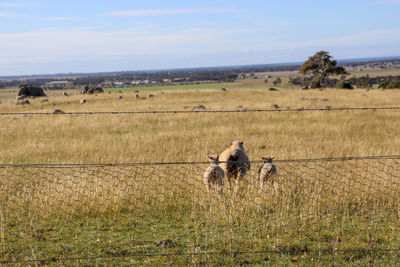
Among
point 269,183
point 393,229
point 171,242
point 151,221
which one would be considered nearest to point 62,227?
point 151,221

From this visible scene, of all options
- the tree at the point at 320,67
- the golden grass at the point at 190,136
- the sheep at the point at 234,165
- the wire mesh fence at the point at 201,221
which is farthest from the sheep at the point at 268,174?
the tree at the point at 320,67

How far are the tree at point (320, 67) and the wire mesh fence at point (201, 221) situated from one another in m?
59.2

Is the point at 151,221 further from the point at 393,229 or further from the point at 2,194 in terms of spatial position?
the point at 393,229

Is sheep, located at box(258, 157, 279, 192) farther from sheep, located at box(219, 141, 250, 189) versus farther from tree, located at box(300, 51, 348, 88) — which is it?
tree, located at box(300, 51, 348, 88)

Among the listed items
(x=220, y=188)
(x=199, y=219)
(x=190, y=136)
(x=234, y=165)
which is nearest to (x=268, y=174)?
(x=234, y=165)

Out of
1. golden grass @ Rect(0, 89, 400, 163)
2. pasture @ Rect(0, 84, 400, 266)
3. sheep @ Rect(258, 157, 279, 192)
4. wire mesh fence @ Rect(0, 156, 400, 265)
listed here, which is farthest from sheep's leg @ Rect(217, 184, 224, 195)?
golden grass @ Rect(0, 89, 400, 163)

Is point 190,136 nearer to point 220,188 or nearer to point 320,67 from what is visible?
point 220,188

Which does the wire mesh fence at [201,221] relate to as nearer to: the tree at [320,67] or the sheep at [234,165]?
the sheep at [234,165]

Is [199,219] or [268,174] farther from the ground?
[268,174]

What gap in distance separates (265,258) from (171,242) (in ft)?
5.49

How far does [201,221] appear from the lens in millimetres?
6910

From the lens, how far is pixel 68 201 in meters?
7.68

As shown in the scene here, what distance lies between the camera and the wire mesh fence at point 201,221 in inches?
225

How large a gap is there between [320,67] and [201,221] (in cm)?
6363
